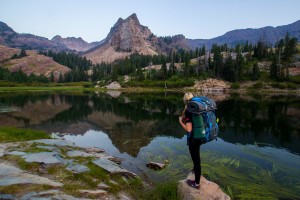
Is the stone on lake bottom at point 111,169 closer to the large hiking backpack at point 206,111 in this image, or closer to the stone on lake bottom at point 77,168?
the stone on lake bottom at point 77,168

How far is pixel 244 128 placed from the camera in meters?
40.4

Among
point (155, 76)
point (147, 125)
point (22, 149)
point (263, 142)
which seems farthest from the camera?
point (155, 76)

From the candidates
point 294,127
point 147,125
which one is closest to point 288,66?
point 294,127

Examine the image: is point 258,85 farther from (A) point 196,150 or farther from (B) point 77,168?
(A) point 196,150

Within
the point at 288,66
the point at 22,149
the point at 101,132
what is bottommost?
the point at 101,132

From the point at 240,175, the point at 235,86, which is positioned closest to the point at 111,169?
the point at 240,175

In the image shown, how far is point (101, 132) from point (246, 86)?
14290cm

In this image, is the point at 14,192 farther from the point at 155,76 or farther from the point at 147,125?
the point at 155,76

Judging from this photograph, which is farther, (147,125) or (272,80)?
(272,80)

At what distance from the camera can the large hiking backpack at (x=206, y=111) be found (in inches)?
416

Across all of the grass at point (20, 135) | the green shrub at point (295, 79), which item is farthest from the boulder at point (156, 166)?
the green shrub at point (295, 79)

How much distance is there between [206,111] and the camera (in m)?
10.7

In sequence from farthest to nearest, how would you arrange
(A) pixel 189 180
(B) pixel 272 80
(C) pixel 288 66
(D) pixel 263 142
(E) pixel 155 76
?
1. (E) pixel 155 76
2. (C) pixel 288 66
3. (B) pixel 272 80
4. (D) pixel 263 142
5. (A) pixel 189 180

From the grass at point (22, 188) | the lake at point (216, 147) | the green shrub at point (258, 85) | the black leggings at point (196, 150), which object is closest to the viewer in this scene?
the grass at point (22, 188)
